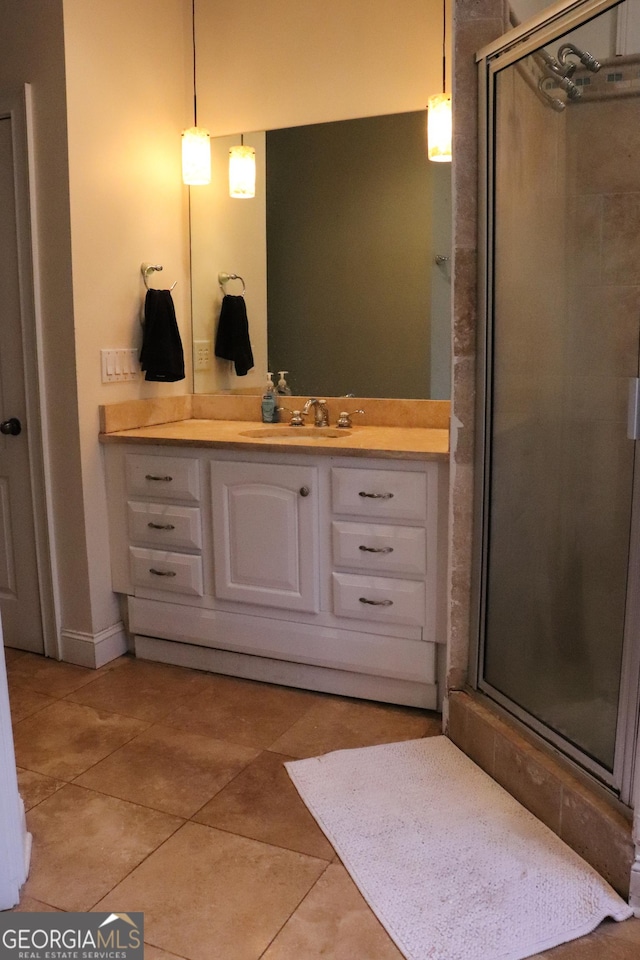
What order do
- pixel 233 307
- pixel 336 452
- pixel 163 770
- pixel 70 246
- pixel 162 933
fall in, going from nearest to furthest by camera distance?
A: pixel 162 933 < pixel 163 770 < pixel 336 452 < pixel 70 246 < pixel 233 307

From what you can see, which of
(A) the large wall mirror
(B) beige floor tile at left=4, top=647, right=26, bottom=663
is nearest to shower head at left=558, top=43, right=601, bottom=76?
(A) the large wall mirror

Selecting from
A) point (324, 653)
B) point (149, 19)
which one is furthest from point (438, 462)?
point (149, 19)

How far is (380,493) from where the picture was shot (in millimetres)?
2525

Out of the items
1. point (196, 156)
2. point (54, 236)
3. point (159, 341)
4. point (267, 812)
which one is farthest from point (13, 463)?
point (267, 812)

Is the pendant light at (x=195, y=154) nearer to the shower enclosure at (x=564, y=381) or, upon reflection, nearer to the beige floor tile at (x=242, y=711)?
the shower enclosure at (x=564, y=381)

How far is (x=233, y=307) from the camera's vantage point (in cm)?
331

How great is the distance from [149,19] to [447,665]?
2538mm

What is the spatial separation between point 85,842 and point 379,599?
1095 millimetres

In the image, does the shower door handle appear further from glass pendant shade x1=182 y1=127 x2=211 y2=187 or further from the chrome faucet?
glass pendant shade x1=182 y1=127 x2=211 y2=187

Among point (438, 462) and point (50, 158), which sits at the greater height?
point (50, 158)

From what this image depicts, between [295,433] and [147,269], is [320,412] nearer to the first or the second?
[295,433]

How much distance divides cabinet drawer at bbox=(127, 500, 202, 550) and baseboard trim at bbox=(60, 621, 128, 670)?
0.39 metres

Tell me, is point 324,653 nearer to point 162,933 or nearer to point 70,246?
point 162,933

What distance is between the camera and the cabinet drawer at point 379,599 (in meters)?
2.53
